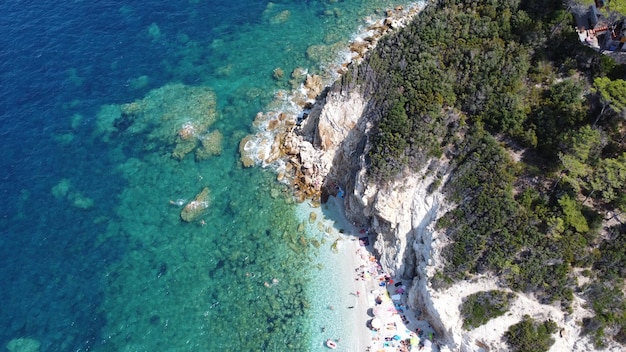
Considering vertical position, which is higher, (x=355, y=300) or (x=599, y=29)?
(x=599, y=29)

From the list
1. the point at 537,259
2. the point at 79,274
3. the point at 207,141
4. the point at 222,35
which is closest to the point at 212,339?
the point at 79,274

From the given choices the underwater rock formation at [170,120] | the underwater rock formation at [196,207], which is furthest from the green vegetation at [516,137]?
the underwater rock formation at [170,120]

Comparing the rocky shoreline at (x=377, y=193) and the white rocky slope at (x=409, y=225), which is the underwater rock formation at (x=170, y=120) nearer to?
the rocky shoreline at (x=377, y=193)

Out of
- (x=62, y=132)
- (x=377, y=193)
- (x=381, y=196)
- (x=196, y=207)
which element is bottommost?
(x=62, y=132)

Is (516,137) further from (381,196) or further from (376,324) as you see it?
(376,324)

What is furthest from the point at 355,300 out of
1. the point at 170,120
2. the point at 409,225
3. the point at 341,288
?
the point at 170,120

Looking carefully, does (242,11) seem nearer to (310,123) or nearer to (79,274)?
(310,123)
